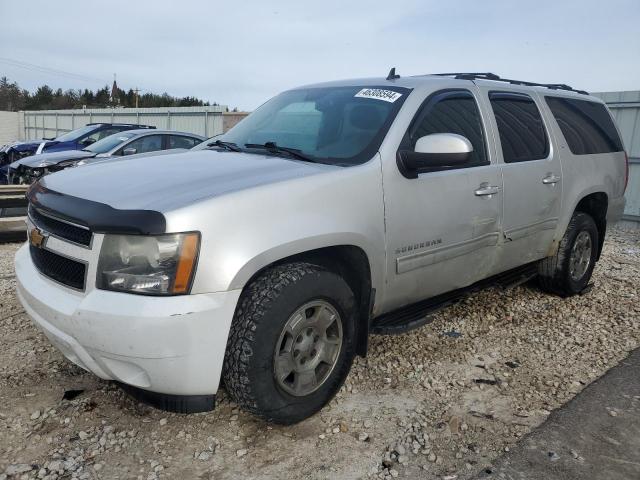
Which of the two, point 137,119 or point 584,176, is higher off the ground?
point 137,119

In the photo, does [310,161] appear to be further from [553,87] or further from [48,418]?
[553,87]

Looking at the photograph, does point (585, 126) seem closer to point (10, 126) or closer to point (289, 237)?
point (289, 237)

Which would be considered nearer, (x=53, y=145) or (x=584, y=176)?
(x=584, y=176)

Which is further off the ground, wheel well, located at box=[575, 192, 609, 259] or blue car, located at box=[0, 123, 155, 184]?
blue car, located at box=[0, 123, 155, 184]

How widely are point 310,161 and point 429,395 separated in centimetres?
155

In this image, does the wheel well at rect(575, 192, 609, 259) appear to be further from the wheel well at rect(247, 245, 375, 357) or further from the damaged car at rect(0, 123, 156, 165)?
the damaged car at rect(0, 123, 156, 165)

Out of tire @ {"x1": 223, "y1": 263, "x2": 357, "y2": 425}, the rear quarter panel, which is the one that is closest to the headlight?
tire @ {"x1": 223, "y1": 263, "x2": 357, "y2": 425}

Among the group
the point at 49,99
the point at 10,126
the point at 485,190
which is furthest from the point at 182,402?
the point at 49,99

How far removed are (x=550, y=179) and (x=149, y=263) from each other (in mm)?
3348

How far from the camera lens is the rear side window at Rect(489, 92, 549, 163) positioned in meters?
3.95

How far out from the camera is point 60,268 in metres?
2.49

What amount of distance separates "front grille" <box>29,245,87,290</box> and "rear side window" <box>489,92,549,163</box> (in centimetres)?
292

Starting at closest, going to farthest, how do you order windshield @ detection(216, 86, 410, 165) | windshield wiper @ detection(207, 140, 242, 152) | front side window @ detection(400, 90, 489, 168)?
1. windshield @ detection(216, 86, 410, 165)
2. front side window @ detection(400, 90, 489, 168)
3. windshield wiper @ detection(207, 140, 242, 152)

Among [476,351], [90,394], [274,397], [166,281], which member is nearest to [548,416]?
[476,351]
